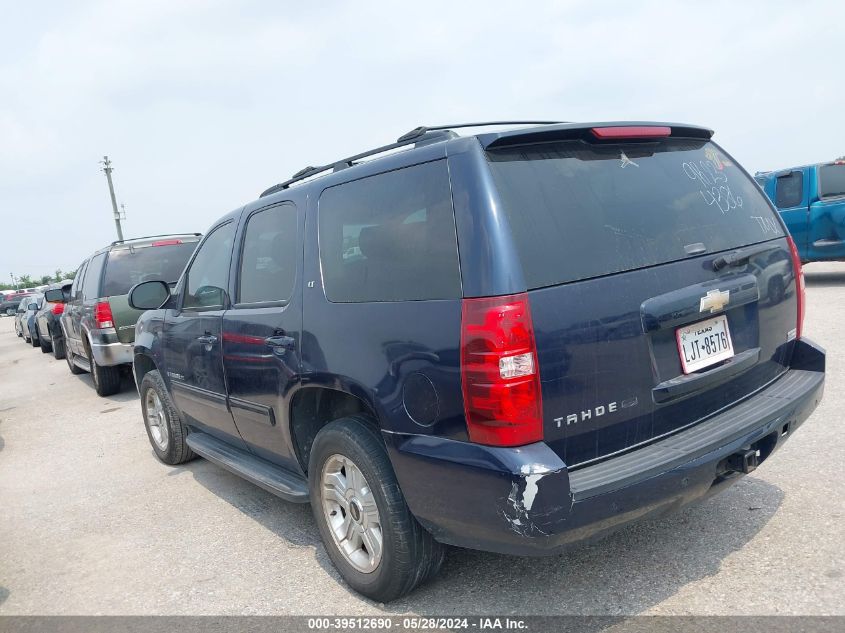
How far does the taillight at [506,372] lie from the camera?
2256 millimetres

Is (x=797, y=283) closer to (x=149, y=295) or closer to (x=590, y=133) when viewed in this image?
(x=590, y=133)

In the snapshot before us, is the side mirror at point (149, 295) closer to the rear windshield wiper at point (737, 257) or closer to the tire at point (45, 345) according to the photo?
the rear windshield wiper at point (737, 257)

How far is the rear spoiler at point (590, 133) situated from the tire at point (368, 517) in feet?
4.33

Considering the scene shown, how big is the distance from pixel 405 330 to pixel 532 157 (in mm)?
830

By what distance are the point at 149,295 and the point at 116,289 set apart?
11.7 ft

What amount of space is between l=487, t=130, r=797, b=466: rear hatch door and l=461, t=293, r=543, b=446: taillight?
2.0 inches

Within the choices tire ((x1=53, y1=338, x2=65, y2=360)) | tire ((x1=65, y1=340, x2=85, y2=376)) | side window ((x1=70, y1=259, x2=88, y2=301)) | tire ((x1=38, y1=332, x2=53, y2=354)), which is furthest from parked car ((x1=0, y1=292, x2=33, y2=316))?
side window ((x1=70, y1=259, x2=88, y2=301))

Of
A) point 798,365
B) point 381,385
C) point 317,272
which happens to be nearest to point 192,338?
point 317,272

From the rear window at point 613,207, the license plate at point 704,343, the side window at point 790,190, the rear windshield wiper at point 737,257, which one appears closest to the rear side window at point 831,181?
the side window at point 790,190

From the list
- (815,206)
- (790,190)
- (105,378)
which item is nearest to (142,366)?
(105,378)

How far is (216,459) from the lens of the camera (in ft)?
13.7

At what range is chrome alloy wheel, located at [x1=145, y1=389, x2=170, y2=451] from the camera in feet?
17.4

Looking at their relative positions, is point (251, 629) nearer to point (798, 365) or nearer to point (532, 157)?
point (532, 157)

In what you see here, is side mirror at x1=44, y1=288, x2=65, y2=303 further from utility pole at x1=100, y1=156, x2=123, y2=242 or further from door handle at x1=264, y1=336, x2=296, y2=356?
utility pole at x1=100, y1=156, x2=123, y2=242
